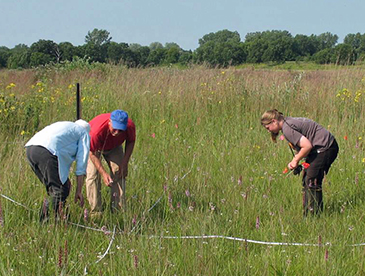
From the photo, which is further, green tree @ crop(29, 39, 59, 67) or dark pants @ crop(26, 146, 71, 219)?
green tree @ crop(29, 39, 59, 67)

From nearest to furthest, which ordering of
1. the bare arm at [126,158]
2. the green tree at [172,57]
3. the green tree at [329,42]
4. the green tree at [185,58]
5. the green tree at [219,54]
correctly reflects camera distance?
the bare arm at [126,158] < the green tree at [185,58] < the green tree at [219,54] < the green tree at [172,57] < the green tree at [329,42]

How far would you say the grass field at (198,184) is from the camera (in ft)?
10.7

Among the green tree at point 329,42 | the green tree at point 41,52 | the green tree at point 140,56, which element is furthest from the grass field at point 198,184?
the green tree at point 329,42

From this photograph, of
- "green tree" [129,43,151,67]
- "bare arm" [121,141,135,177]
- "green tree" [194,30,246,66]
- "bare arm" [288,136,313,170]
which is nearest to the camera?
"bare arm" [288,136,313,170]

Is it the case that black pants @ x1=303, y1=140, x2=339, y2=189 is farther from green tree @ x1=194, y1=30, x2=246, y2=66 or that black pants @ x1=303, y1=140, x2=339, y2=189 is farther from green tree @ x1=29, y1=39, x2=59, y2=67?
green tree @ x1=29, y1=39, x2=59, y2=67

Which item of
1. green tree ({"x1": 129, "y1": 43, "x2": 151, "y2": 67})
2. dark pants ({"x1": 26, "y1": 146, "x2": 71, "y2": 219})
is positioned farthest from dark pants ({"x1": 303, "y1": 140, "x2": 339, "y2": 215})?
green tree ({"x1": 129, "y1": 43, "x2": 151, "y2": 67})

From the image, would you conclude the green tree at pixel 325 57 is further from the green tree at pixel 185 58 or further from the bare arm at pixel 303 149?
the bare arm at pixel 303 149

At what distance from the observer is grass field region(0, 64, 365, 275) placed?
10.7 feet

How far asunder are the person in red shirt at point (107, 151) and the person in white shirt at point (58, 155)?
46cm

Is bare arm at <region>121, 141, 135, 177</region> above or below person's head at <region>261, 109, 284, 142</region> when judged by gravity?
below

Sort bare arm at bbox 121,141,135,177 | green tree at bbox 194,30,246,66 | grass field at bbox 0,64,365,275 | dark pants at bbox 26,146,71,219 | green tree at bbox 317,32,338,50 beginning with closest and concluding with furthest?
grass field at bbox 0,64,365,275 < dark pants at bbox 26,146,71,219 < bare arm at bbox 121,141,135,177 < green tree at bbox 194,30,246,66 < green tree at bbox 317,32,338,50

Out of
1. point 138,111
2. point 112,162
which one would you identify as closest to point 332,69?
point 138,111

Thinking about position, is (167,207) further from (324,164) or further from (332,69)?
(332,69)

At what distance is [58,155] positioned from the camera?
3881 millimetres
